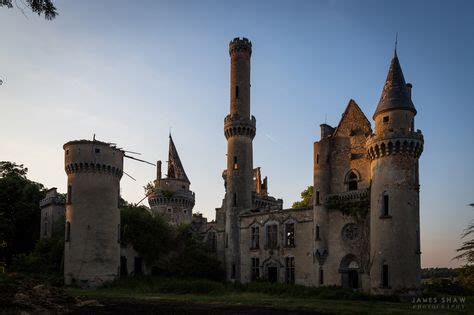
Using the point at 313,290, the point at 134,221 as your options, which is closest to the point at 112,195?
the point at 134,221

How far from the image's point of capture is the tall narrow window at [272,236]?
4519 cm

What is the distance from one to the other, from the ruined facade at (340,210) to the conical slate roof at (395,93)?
0.07 m

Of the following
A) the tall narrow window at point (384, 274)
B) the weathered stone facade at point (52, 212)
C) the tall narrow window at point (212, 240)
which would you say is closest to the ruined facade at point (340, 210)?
the tall narrow window at point (384, 274)

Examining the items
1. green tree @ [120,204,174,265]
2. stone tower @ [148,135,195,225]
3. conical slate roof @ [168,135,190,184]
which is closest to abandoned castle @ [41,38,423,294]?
green tree @ [120,204,174,265]

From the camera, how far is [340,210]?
40.1 m

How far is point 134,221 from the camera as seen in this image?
161 ft

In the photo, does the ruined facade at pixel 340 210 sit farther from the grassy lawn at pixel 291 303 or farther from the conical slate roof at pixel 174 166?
the conical slate roof at pixel 174 166

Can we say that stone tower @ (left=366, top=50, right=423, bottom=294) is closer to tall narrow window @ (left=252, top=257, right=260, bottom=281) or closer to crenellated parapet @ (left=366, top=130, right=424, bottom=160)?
crenellated parapet @ (left=366, top=130, right=424, bottom=160)

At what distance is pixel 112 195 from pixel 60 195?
522 inches

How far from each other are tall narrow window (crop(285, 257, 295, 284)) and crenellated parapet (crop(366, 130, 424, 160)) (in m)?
12.6

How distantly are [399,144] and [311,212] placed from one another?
407 inches

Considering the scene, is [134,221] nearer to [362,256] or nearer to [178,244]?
[178,244]

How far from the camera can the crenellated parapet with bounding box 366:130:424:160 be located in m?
35.4

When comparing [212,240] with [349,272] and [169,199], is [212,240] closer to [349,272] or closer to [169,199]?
[169,199]
